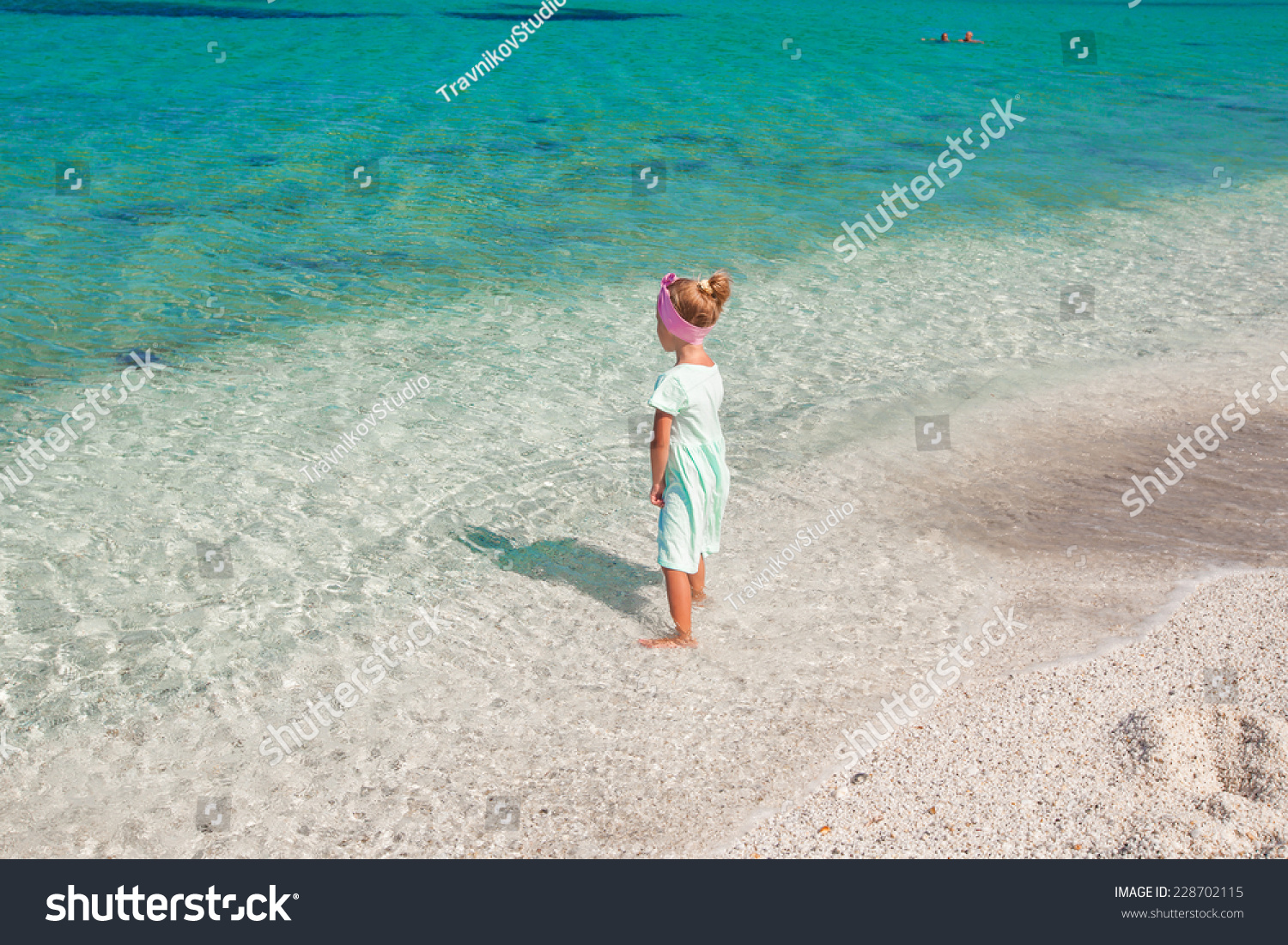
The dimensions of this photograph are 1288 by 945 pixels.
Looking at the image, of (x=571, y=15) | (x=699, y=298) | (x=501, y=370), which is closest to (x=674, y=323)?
(x=699, y=298)

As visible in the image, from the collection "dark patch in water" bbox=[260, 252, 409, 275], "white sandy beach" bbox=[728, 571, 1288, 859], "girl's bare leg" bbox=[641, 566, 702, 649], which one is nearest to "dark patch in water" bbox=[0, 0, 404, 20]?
"dark patch in water" bbox=[260, 252, 409, 275]

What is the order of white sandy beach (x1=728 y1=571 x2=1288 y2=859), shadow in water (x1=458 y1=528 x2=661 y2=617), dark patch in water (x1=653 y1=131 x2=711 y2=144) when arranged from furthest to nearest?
1. dark patch in water (x1=653 y1=131 x2=711 y2=144)
2. shadow in water (x1=458 y1=528 x2=661 y2=617)
3. white sandy beach (x1=728 y1=571 x2=1288 y2=859)

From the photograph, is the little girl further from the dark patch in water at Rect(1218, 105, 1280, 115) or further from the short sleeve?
the dark patch in water at Rect(1218, 105, 1280, 115)

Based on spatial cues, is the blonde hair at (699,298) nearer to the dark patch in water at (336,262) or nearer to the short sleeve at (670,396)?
the short sleeve at (670,396)

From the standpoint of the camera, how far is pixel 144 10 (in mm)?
32594

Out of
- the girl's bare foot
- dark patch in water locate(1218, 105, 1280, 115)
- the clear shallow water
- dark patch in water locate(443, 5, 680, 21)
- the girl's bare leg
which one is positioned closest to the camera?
the clear shallow water

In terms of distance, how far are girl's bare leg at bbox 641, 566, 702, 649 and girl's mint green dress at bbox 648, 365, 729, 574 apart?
0.09 m

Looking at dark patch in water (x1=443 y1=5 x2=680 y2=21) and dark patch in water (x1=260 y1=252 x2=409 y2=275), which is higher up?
dark patch in water (x1=260 y1=252 x2=409 y2=275)

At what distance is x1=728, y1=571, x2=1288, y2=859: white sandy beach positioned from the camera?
3824 mm

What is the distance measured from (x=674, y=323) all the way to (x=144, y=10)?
3478cm

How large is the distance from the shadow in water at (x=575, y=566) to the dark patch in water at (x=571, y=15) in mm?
33271

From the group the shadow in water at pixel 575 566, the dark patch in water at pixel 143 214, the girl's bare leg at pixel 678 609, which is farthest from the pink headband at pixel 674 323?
the dark patch in water at pixel 143 214

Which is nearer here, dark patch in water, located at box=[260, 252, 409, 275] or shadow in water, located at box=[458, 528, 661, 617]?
shadow in water, located at box=[458, 528, 661, 617]

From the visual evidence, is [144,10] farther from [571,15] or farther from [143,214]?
[143,214]
